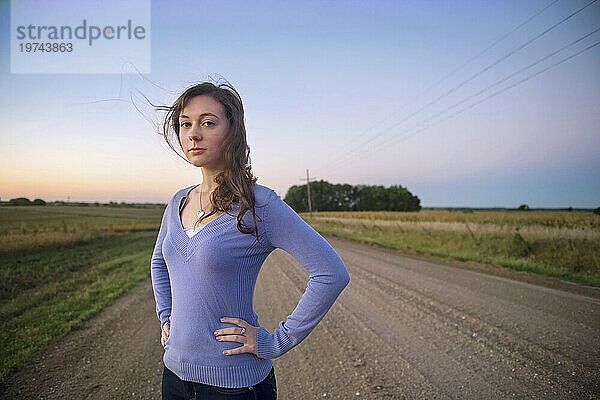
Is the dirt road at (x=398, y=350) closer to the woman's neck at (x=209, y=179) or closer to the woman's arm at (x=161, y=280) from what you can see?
the woman's arm at (x=161, y=280)

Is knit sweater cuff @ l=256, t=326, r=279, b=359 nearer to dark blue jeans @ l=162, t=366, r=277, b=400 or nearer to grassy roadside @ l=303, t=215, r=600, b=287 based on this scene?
dark blue jeans @ l=162, t=366, r=277, b=400

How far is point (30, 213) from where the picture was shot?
866cm

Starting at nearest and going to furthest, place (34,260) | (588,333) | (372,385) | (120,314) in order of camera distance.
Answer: (372,385), (588,333), (120,314), (34,260)

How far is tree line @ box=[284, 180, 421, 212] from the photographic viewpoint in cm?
4038

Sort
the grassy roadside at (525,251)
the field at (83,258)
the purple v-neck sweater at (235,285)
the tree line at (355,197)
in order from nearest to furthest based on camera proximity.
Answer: the purple v-neck sweater at (235,285)
the field at (83,258)
the grassy roadside at (525,251)
the tree line at (355,197)

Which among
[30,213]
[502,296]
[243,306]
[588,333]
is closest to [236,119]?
[243,306]

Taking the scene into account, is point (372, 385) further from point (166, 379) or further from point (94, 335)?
point (94, 335)

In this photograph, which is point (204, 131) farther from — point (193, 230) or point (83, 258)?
point (83, 258)

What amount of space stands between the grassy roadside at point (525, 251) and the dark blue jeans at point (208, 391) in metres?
8.79

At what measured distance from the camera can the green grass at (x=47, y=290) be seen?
4.70 metres

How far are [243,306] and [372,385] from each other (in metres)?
2.43

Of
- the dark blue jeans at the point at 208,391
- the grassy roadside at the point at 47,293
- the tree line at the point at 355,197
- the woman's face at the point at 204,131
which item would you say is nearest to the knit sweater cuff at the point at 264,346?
the dark blue jeans at the point at 208,391

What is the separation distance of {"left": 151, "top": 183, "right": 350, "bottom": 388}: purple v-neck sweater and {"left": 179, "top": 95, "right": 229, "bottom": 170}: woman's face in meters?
0.24

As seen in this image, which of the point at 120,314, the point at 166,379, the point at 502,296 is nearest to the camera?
the point at 166,379
